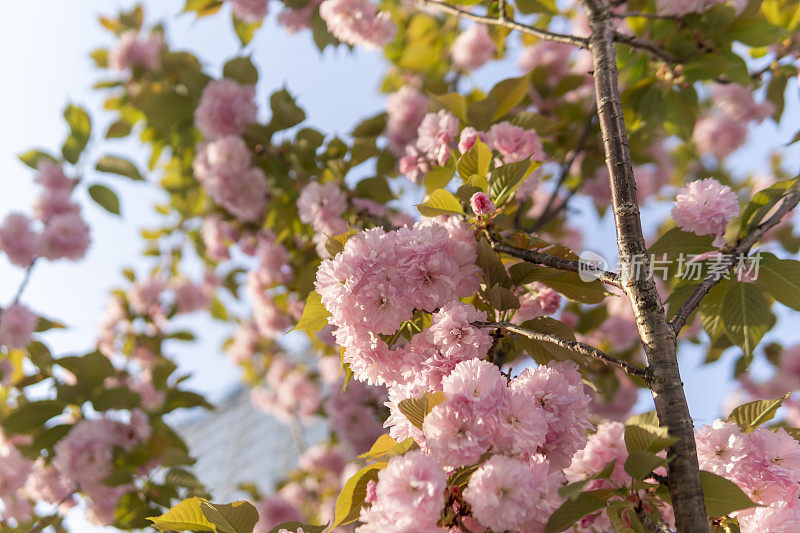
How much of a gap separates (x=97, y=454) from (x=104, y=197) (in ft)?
3.19

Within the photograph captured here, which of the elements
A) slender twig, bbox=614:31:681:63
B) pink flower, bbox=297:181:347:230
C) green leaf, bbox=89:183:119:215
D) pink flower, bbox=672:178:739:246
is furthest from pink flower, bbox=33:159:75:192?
pink flower, bbox=672:178:739:246

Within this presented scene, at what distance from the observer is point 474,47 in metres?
2.08

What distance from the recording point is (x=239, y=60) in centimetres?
172

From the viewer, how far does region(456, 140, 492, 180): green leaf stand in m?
0.90

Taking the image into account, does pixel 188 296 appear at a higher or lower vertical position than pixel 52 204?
higher

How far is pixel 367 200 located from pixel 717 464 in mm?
1151

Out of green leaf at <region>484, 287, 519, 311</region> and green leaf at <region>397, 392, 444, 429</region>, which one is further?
green leaf at <region>484, 287, 519, 311</region>

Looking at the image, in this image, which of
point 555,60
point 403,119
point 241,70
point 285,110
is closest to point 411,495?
point 285,110

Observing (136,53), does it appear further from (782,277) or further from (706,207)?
(782,277)

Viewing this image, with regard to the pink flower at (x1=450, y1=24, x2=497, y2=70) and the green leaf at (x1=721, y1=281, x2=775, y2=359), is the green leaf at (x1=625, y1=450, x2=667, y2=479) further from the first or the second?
the pink flower at (x1=450, y1=24, x2=497, y2=70)

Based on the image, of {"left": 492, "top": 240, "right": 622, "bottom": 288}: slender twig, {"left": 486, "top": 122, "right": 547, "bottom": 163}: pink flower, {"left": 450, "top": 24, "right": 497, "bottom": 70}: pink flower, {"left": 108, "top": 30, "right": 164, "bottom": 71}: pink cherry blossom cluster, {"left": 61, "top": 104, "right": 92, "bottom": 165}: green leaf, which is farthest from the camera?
{"left": 108, "top": 30, "right": 164, "bottom": 71}: pink cherry blossom cluster

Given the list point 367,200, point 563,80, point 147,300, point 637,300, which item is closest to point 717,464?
point 637,300

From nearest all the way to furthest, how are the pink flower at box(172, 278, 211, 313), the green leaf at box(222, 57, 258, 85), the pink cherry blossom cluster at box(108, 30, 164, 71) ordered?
the green leaf at box(222, 57, 258, 85) < the pink cherry blossom cluster at box(108, 30, 164, 71) < the pink flower at box(172, 278, 211, 313)

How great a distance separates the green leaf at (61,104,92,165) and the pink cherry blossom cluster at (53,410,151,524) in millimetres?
1003
